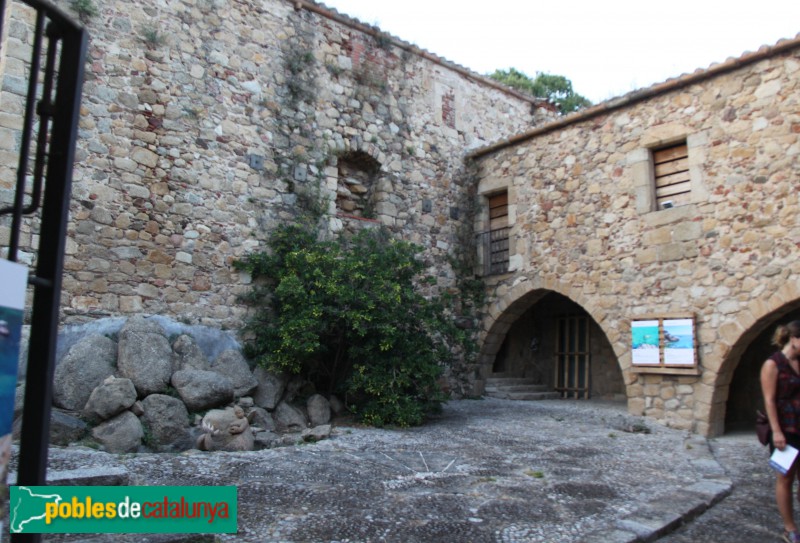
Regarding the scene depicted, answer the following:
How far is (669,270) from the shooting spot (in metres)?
7.22

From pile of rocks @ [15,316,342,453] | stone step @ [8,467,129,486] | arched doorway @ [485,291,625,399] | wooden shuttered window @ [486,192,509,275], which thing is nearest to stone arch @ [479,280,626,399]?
arched doorway @ [485,291,625,399]

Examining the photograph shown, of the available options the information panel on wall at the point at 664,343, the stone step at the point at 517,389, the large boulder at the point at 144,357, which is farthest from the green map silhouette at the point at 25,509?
the stone step at the point at 517,389

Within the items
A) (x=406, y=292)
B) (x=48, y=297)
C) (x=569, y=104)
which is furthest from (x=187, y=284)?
(x=569, y=104)

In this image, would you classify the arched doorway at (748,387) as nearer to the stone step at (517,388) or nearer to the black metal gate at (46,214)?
the stone step at (517,388)

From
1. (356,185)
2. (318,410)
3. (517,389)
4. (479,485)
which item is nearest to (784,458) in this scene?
(479,485)

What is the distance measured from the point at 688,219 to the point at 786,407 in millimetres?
4377

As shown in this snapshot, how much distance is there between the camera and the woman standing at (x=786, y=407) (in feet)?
10.3

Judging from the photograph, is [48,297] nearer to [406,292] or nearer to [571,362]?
[406,292]

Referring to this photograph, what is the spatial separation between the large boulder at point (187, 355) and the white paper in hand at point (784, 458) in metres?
5.22

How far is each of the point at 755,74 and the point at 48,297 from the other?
7530mm

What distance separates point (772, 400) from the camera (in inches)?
126

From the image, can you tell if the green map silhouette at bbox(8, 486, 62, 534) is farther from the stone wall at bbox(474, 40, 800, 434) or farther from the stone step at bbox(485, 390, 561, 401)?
the stone step at bbox(485, 390, 561, 401)

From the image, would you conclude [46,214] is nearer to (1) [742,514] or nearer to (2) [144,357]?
(1) [742,514]

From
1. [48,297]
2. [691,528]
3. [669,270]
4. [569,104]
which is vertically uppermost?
[569,104]
